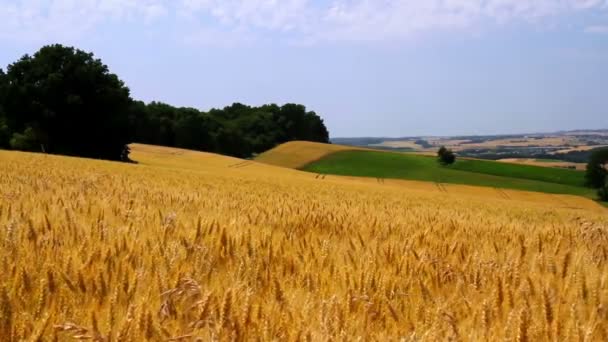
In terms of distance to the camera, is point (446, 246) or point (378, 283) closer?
point (378, 283)

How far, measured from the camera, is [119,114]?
47.2 m

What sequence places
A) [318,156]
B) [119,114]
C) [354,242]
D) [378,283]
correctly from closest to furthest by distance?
[378,283] → [354,242] → [119,114] → [318,156]

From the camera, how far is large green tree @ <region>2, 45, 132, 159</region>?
147ft

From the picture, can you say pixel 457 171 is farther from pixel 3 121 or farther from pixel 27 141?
pixel 3 121

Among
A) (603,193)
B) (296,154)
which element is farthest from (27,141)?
(603,193)

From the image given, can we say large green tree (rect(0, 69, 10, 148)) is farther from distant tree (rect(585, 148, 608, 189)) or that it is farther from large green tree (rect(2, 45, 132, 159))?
distant tree (rect(585, 148, 608, 189))

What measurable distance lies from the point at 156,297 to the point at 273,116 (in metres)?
114

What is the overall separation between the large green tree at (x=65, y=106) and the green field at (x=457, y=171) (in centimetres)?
2930

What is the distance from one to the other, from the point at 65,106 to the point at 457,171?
48.6 meters

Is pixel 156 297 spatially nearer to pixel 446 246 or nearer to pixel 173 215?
pixel 173 215

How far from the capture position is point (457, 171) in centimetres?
7369

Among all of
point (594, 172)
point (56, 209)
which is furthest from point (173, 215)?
point (594, 172)

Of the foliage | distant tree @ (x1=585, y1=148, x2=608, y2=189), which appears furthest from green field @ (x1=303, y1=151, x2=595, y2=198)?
the foliage

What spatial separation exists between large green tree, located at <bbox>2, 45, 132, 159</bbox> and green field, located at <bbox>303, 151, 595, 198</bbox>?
2930 cm
